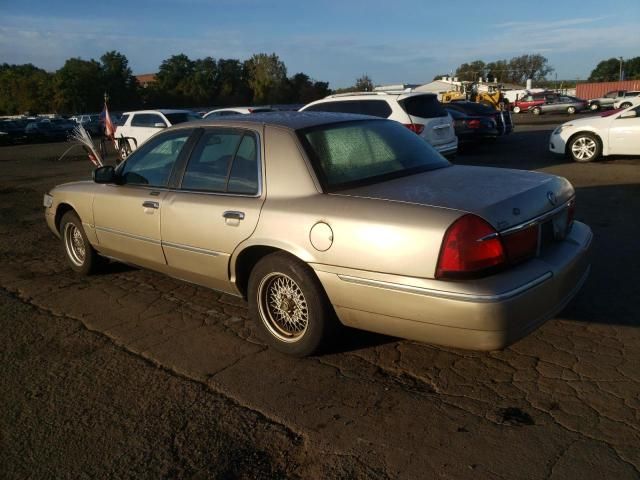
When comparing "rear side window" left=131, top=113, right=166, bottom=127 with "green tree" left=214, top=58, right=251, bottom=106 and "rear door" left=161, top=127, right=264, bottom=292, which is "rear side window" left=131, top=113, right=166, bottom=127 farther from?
"green tree" left=214, top=58, right=251, bottom=106

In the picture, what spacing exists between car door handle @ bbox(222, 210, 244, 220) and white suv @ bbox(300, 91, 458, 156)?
719cm

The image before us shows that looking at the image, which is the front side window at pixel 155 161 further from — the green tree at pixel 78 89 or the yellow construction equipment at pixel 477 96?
the green tree at pixel 78 89

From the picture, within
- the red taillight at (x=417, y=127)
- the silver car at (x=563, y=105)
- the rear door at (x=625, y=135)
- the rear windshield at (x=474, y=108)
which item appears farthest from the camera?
the silver car at (x=563, y=105)

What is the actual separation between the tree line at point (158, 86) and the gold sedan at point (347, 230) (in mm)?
66946

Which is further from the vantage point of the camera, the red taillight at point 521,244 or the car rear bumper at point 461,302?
the red taillight at point 521,244

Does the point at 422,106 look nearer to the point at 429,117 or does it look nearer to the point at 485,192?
the point at 429,117

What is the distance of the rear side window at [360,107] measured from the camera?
34.9 feet

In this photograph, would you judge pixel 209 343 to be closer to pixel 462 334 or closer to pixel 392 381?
pixel 392 381

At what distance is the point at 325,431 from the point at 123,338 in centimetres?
199

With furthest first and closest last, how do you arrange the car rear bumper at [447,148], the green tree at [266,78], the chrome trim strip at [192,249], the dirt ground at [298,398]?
the green tree at [266,78] < the car rear bumper at [447,148] < the chrome trim strip at [192,249] < the dirt ground at [298,398]

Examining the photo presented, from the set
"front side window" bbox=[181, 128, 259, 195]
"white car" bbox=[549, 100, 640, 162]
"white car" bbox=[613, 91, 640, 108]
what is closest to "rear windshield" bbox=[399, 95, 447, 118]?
"white car" bbox=[549, 100, 640, 162]

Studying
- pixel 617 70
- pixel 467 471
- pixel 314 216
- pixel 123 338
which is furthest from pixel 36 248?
pixel 617 70

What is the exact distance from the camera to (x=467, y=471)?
8.00ft

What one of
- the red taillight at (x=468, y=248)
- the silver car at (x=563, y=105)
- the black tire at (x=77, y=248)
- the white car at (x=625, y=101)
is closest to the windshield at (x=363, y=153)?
the red taillight at (x=468, y=248)
